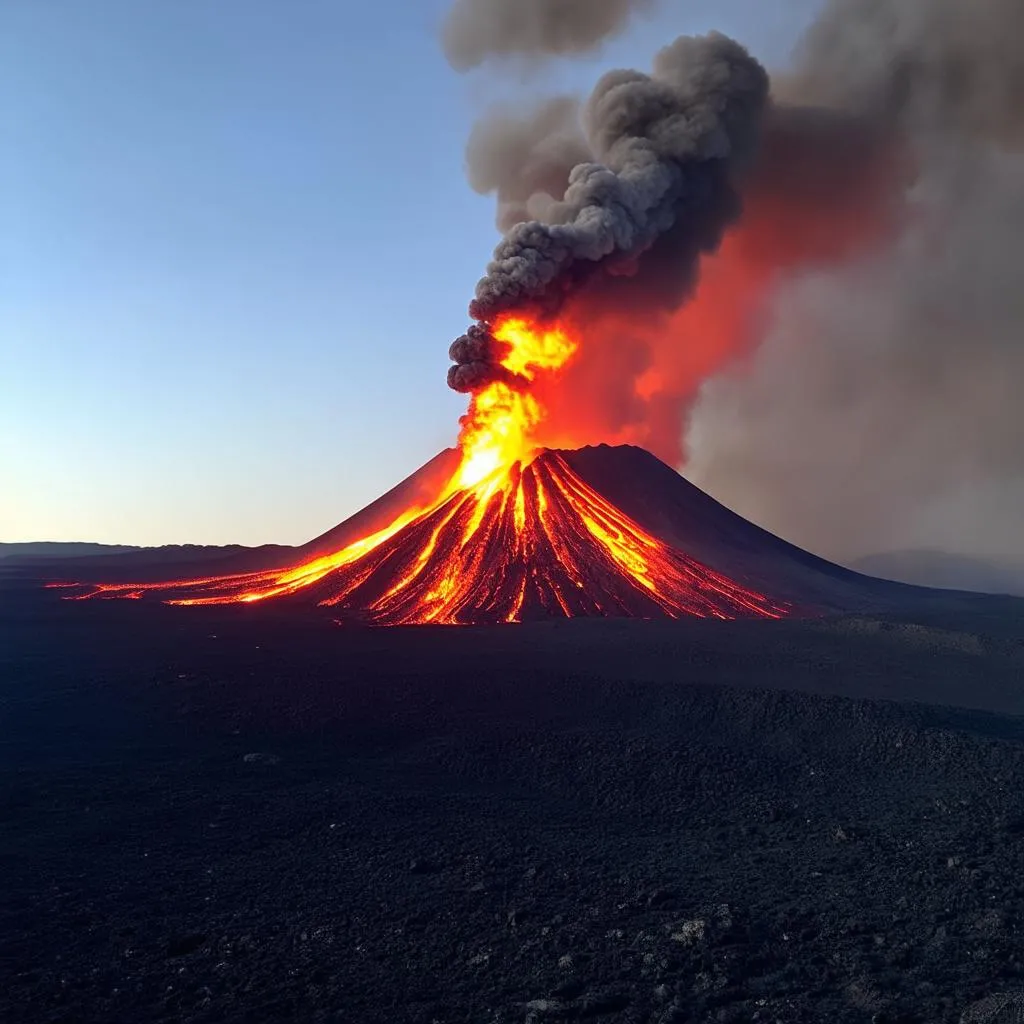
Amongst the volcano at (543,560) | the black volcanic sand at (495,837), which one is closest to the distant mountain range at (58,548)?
the volcano at (543,560)

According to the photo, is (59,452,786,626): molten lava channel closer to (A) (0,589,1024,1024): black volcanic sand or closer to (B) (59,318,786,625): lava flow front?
(B) (59,318,786,625): lava flow front

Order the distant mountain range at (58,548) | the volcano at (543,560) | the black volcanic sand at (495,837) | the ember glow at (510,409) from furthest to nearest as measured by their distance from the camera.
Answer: the distant mountain range at (58,548), the ember glow at (510,409), the volcano at (543,560), the black volcanic sand at (495,837)

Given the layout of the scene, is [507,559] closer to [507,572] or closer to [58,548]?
[507,572]

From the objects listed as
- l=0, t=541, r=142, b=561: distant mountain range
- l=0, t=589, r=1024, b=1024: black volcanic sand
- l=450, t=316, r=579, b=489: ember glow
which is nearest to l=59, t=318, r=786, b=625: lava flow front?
l=450, t=316, r=579, b=489: ember glow

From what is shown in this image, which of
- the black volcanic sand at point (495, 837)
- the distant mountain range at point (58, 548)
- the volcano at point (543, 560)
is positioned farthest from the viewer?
the distant mountain range at point (58, 548)

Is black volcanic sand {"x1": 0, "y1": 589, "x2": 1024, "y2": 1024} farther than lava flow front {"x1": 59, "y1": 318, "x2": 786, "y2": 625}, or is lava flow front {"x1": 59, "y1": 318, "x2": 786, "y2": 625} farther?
lava flow front {"x1": 59, "y1": 318, "x2": 786, "y2": 625}

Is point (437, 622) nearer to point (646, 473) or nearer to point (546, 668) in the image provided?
point (546, 668)

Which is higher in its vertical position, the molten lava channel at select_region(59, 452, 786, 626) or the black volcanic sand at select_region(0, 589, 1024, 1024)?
the molten lava channel at select_region(59, 452, 786, 626)

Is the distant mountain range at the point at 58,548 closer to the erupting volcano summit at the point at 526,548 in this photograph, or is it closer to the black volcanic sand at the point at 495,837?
the erupting volcano summit at the point at 526,548
